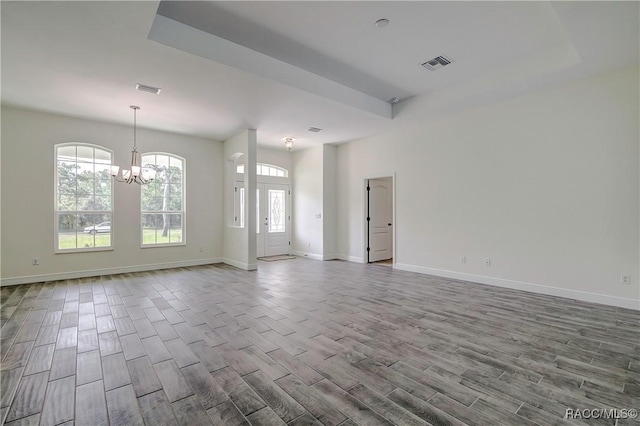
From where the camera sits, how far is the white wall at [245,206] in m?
6.32

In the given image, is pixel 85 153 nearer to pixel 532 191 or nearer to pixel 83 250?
pixel 83 250

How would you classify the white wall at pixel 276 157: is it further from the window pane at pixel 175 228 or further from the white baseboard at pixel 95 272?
the white baseboard at pixel 95 272

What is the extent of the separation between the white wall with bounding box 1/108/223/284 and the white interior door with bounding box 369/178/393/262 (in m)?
4.01

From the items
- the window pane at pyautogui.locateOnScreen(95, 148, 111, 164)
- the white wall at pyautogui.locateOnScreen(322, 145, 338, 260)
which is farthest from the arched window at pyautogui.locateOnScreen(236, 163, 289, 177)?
the window pane at pyautogui.locateOnScreen(95, 148, 111, 164)

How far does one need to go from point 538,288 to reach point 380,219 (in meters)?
3.75

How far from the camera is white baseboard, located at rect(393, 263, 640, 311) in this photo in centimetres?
387

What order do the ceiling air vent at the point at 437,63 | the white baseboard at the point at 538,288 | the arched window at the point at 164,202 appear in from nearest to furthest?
1. the white baseboard at the point at 538,288
2. the ceiling air vent at the point at 437,63
3. the arched window at the point at 164,202

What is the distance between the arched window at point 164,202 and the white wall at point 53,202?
5.4 inches

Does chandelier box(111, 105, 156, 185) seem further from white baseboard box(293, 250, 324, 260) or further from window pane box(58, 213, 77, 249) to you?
Answer: white baseboard box(293, 250, 324, 260)

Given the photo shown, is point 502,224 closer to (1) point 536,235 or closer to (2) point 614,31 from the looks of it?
(1) point 536,235

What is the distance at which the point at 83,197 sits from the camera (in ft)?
18.9

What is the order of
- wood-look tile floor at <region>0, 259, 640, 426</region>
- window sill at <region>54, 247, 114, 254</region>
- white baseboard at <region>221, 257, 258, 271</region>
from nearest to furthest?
wood-look tile floor at <region>0, 259, 640, 426</region>
window sill at <region>54, 247, 114, 254</region>
white baseboard at <region>221, 257, 258, 271</region>

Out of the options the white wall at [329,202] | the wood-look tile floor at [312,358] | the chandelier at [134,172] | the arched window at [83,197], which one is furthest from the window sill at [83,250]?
the white wall at [329,202]

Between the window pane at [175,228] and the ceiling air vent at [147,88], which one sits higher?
the ceiling air vent at [147,88]
